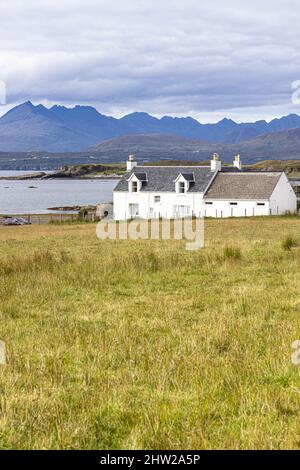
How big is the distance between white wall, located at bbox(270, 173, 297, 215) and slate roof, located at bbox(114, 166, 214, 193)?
7.63 meters

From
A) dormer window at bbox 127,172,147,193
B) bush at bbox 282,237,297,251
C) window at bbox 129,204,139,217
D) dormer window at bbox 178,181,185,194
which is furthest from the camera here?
window at bbox 129,204,139,217

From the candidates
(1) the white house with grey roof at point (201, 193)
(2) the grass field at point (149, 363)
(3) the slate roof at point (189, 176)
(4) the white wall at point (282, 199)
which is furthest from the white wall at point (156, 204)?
(2) the grass field at point (149, 363)

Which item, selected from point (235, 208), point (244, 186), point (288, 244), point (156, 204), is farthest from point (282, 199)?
point (288, 244)

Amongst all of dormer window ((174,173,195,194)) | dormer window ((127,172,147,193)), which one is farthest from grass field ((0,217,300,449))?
dormer window ((127,172,147,193))

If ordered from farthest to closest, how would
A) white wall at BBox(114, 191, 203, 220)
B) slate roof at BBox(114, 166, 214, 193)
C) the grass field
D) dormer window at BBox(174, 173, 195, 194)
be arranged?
slate roof at BBox(114, 166, 214, 193), dormer window at BBox(174, 173, 195, 194), white wall at BBox(114, 191, 203, 220), the grass field

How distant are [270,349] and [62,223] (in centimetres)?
5223

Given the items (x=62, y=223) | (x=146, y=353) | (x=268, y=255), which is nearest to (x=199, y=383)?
(x=146, y=353)

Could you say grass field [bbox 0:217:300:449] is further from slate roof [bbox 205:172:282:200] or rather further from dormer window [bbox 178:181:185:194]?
dormer window [bbox 178:181:185:194]

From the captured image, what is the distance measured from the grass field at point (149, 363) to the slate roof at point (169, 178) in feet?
166

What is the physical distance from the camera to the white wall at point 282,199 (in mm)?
63188

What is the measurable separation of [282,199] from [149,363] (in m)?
58.9

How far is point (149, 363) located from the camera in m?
8.02

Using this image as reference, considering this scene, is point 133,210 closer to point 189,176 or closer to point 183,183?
point 183,183

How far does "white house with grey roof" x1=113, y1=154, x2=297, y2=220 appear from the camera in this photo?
208 feet
